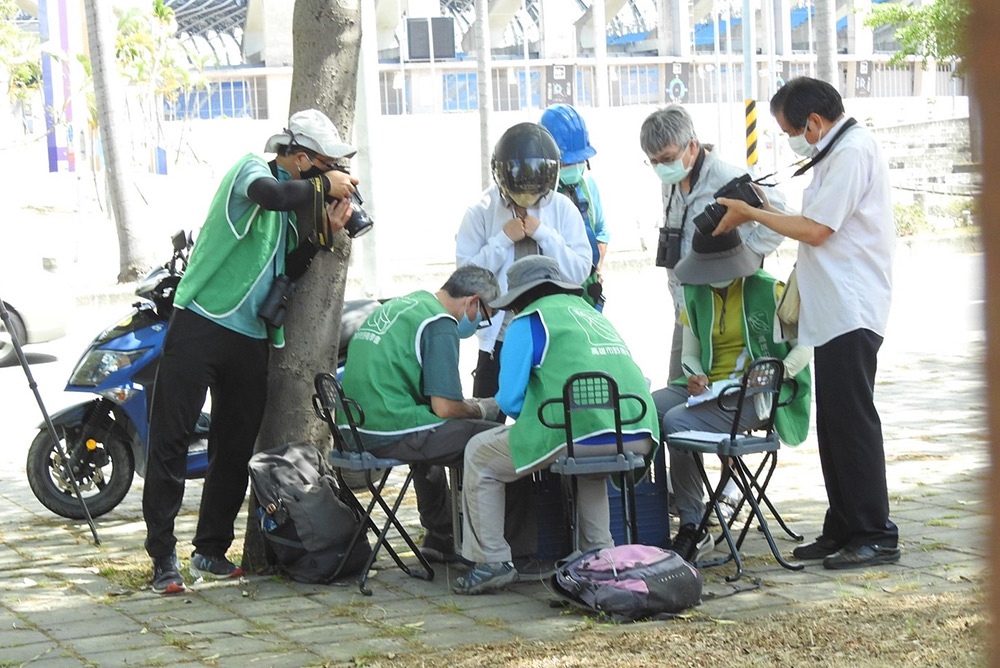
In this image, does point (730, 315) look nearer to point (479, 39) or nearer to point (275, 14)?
point (479, 39)

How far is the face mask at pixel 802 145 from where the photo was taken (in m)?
5.38

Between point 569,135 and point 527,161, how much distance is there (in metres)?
0.88

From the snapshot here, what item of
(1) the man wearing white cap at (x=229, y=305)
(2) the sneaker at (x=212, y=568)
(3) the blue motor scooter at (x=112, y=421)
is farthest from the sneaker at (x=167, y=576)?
(3) the blue motor scooter at (x=112, y=421)

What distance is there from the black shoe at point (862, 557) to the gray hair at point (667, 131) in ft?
6.36

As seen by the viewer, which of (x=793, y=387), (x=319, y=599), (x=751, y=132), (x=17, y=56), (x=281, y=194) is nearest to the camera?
(x=281, y=194)

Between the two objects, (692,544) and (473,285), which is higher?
(473,285)

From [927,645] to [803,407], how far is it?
166 centimetres

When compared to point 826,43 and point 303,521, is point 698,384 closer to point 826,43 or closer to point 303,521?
point 303,521

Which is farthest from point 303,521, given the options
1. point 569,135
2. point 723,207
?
point 569,135

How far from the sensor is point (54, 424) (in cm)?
665

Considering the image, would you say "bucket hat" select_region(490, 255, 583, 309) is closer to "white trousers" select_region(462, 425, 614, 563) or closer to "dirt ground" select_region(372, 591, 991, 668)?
"white trousers" select_region(462, 425, 614, 563)

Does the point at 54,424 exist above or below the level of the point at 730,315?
below

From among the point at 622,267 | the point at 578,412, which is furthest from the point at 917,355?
the point at 622,267

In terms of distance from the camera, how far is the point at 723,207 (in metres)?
5.44
